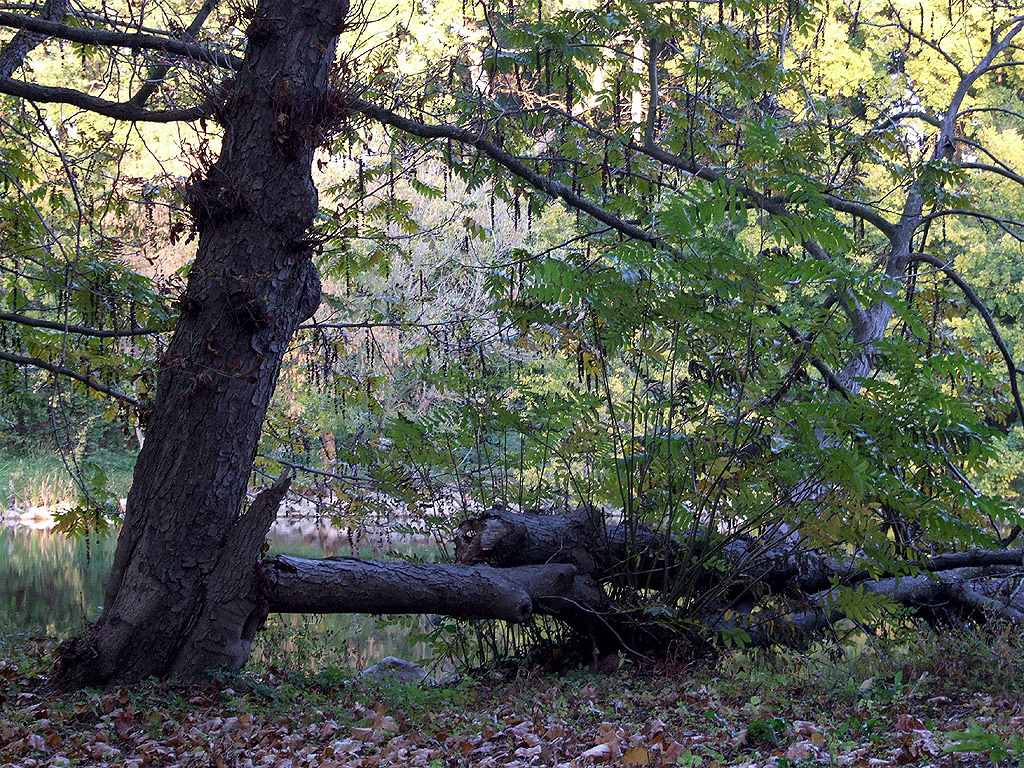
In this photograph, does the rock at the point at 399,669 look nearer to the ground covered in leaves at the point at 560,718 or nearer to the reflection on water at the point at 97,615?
the reflection on water at the point at 97,615

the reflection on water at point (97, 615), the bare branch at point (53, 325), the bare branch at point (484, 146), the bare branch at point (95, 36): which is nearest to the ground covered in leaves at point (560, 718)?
the reflection on water at point (97, 615)

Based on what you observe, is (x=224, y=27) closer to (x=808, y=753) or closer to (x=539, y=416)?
(x=539, y=416)

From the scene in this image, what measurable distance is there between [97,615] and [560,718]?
278 inches

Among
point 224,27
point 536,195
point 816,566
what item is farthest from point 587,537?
point 224,27

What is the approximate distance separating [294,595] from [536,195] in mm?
3929

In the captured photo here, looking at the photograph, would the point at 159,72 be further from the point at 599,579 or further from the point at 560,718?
the point at 560,718

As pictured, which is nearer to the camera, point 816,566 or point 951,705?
point 951,705

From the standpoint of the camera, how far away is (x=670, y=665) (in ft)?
18.9

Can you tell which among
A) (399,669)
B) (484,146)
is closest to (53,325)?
(484,146)

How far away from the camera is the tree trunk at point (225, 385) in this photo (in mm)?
4895

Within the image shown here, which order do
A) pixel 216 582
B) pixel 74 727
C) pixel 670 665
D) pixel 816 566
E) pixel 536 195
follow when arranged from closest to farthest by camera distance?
pixel 74 727 < pixel 216 582 < pixel 670 665 < pixel 816 566 < pixel 536 195

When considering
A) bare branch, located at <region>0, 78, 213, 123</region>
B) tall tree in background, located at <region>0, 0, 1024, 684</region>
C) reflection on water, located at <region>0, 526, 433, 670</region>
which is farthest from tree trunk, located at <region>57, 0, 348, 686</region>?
reflection on water, located at <region>0, 526, 433, 670</region>

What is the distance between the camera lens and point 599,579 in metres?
6.27

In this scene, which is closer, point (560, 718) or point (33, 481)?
point (560, 718)
